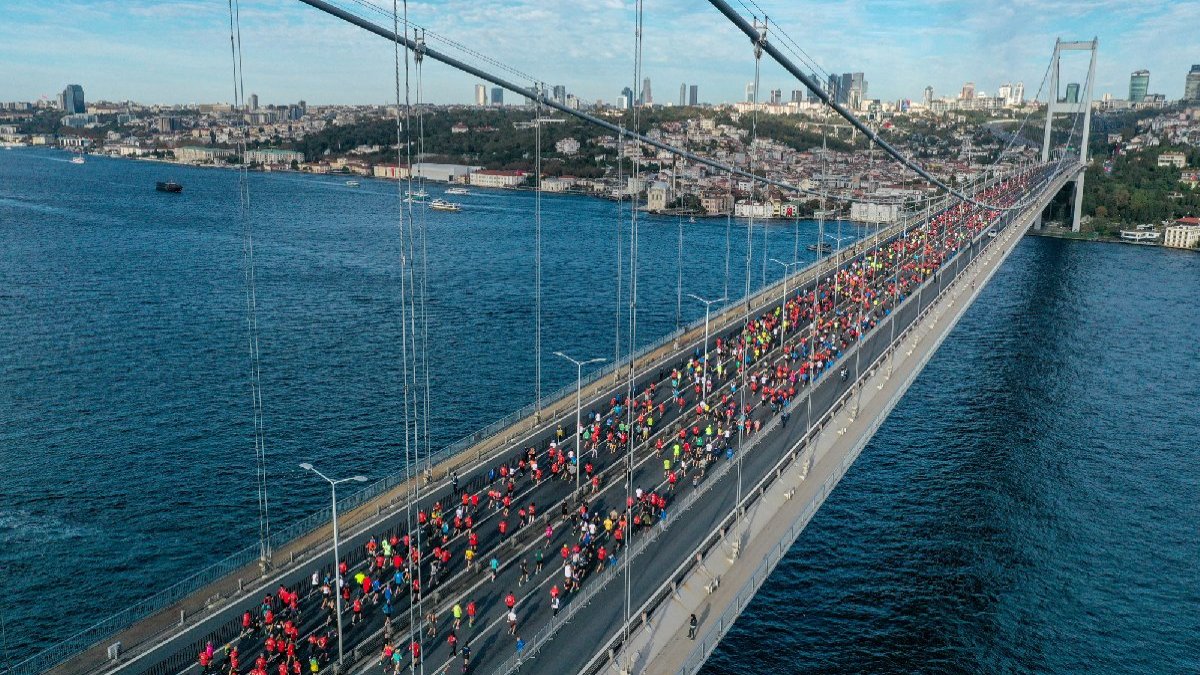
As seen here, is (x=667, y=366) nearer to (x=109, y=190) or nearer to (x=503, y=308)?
(x=503, y=308)

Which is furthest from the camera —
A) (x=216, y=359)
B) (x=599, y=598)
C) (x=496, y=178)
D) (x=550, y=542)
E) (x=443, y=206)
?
(x=496, y=178)

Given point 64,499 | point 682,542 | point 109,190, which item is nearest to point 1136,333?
point 682,542

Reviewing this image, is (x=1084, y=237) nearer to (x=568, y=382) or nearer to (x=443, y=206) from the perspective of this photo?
(x=443, y=206)

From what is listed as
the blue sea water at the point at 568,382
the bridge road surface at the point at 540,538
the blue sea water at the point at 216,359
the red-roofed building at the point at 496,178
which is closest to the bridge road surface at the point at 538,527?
the bridge road surface at the point at 540,538

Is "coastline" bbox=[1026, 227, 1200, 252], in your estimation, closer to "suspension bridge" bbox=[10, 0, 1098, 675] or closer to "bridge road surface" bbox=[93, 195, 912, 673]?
"suspension bridge" bbox=[10, 0, 1098, 675]

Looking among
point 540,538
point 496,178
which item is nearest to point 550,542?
Answer: point 540,538
